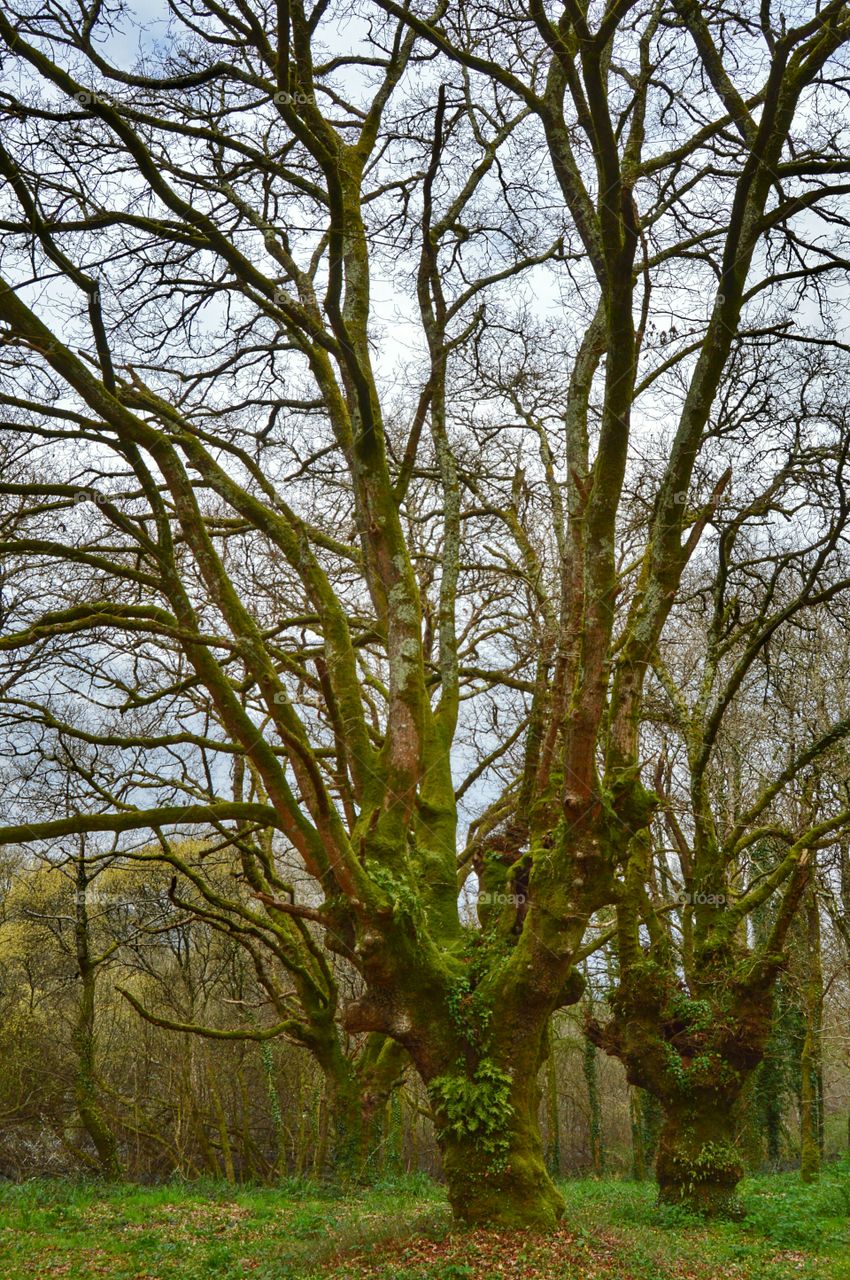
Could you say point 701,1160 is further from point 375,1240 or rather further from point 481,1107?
point 375,1240

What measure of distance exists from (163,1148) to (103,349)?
66.4 ft

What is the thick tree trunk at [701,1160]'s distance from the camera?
9641 mm

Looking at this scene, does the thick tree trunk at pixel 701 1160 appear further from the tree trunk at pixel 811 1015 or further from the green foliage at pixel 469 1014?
the tree trunk at pixel 811 1015

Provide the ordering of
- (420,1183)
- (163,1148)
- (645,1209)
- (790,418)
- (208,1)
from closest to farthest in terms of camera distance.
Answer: (208,1) → (790,418) → (645,1209) → (420,1183) → (163,1148)

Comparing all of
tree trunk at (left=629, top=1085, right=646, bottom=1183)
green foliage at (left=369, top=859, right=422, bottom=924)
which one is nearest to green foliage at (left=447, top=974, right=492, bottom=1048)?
green foliage at (left=369, top=859, right=422, bottom=924)

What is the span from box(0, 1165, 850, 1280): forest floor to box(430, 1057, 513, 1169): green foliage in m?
0.58

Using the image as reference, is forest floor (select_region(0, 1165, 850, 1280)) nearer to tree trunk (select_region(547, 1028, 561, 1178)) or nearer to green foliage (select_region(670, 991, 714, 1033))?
green foliage (select_region(670, 991, 714, 1033))

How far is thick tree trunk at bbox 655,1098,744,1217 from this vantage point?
9.64 m

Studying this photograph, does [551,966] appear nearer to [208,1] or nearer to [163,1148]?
[208,1]

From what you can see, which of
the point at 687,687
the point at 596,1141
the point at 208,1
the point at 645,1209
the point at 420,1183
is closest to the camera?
the point at 208,1

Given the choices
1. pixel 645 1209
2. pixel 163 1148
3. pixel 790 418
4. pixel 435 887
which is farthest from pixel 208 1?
pixel 163 1148

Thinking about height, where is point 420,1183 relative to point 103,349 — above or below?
below

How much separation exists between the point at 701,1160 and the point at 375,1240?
5.10m

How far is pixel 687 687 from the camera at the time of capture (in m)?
14.8
